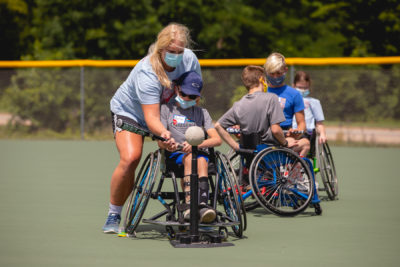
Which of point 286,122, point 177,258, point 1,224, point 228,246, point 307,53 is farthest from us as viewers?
point 307,53

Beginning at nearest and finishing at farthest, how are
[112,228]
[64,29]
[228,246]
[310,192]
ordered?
[228,246] → [112,228] → [310,192] → [64,29]

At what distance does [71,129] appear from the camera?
17719 millimetres

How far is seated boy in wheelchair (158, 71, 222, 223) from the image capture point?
5.86m

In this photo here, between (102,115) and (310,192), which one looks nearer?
(310,192)

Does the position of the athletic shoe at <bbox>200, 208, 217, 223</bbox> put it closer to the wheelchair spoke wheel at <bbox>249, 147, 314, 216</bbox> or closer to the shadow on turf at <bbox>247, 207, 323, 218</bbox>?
the wheelchair spoke wheel at <bbox>249, 147, 314, 216</bbox>

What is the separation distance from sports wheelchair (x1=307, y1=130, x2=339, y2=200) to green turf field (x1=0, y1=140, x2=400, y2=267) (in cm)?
15

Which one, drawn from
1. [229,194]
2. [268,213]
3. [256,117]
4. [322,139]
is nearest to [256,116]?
[256,117]

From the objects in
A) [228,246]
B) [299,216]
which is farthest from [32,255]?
[299,216]

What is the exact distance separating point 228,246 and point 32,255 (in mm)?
1433

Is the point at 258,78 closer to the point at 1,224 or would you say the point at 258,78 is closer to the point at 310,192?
the point at 310,192

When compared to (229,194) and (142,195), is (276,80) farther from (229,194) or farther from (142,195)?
(142,195)

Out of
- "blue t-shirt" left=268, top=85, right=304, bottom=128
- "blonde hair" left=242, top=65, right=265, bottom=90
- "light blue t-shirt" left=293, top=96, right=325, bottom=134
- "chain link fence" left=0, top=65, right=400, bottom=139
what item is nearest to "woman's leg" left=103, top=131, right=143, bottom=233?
"blonde hair" left=242, top=65, right=265, bottom=90

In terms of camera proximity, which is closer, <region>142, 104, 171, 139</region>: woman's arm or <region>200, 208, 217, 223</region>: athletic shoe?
<region>200, 208, 217, 223</region>: athletic shoe

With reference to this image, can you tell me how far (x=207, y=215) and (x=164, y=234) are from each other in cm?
78
